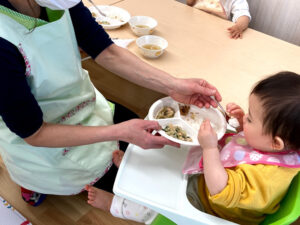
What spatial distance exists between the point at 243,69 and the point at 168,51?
0.35 meters

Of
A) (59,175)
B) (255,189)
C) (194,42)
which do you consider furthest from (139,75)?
(255,189)

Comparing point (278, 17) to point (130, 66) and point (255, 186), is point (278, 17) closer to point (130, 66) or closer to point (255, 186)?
point (130, 66)

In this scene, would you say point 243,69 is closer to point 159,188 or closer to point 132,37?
point 132,37

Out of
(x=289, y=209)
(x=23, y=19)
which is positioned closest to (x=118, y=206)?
(x=289, y=209)

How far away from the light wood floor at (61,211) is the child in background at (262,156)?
786 millimetres

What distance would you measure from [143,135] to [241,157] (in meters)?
0.30

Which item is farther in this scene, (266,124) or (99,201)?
(99,201)

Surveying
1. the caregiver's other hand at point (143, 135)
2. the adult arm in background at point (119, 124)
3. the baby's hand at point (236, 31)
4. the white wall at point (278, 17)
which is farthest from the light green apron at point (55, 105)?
the white wall at point (278, 17)

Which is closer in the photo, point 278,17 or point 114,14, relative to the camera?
point 114,14

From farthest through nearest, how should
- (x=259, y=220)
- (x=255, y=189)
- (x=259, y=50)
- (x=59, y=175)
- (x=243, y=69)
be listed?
(x=259, y=50) < (x=243, y=69) < (x=59, y=175) < (x=259, y=220) < (x=255, y=189)

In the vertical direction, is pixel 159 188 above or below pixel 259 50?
below

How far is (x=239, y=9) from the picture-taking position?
177 cm

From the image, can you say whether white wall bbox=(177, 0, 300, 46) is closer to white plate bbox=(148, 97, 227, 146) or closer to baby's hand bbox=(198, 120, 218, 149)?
white plate bbox=(148, 97, 227, 146)

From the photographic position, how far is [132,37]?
56.0 inches
